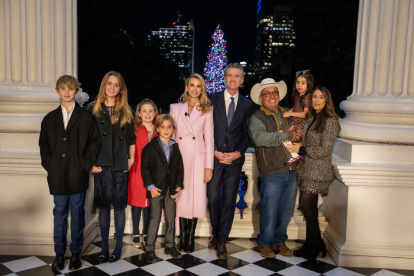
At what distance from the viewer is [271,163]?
445 cm

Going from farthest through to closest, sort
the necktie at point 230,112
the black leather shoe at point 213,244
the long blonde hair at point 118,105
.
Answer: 1. the black leather shoe at point 213,244
2. the necktie at point 230,112
3. the long blonde hair at point 118,105

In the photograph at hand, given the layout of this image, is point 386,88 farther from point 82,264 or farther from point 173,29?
point 173,29

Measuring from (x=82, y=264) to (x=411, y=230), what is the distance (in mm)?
3303

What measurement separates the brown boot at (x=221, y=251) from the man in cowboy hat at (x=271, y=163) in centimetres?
39

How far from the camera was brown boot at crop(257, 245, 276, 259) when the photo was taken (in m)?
4.61

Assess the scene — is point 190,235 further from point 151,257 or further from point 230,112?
point 230,112

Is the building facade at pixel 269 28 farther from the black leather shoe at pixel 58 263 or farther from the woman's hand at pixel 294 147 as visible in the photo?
the black leather shoe at pixel 58 263

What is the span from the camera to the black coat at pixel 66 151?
4.00 meters

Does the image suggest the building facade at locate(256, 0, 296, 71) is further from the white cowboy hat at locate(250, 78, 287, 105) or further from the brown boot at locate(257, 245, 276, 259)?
the brown boot at locate(257, 245, 276, 259)

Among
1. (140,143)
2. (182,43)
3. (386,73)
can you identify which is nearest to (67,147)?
(140,143)

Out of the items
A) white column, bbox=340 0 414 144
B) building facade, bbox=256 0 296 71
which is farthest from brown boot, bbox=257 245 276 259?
building facade, bbox=256 0 296 71

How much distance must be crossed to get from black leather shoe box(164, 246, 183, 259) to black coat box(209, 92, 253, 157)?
1145 mm

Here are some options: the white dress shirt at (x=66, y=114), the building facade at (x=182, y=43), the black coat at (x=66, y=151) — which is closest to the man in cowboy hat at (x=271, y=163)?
the black coat at (x=66, y=151)

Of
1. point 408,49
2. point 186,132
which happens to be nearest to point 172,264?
point 186,132
